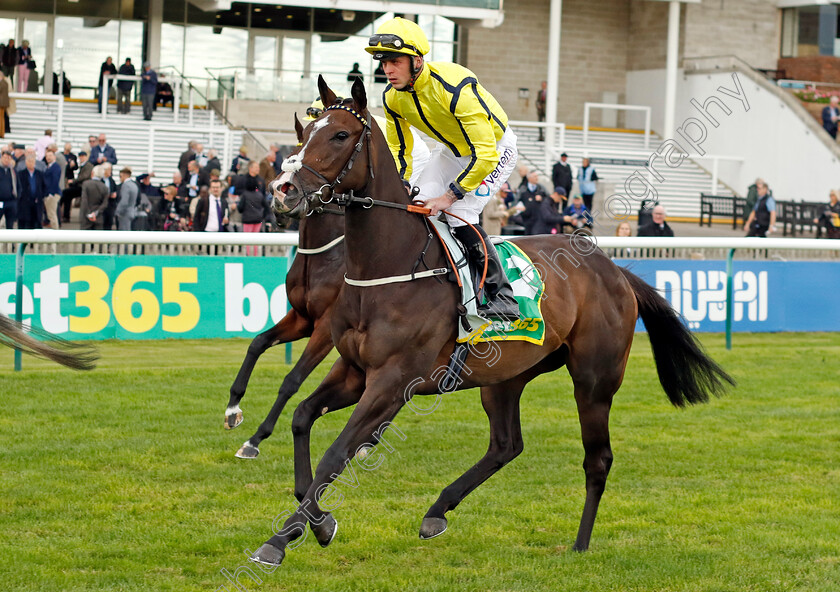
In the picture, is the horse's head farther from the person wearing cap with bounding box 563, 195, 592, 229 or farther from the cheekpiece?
the person wearing cap with bounding box 563, 195, 592, 229

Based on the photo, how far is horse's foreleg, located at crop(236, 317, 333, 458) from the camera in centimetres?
599

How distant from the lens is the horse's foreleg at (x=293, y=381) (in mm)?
5992

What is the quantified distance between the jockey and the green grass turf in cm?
109

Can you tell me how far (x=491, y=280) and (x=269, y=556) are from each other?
145 cm

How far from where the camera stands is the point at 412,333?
4.25m

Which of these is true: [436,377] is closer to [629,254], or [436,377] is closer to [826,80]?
[629,254]

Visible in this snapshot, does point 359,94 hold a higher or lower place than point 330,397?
higher

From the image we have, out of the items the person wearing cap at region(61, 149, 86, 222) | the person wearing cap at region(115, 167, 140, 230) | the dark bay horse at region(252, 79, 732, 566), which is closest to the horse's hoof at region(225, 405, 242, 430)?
the dark bay horse at region(252, 79, 732, 566)

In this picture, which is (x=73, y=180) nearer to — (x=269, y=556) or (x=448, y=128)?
(x=448, y=128)

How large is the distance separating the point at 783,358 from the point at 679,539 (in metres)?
5.86

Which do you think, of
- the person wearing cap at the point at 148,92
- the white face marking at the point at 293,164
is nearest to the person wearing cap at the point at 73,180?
the person wearing cap at the point at 148,92

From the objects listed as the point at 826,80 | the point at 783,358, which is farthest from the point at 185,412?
the point at 826,80

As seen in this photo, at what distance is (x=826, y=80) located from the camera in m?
29.4

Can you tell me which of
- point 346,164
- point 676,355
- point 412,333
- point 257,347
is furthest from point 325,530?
point 257,347
